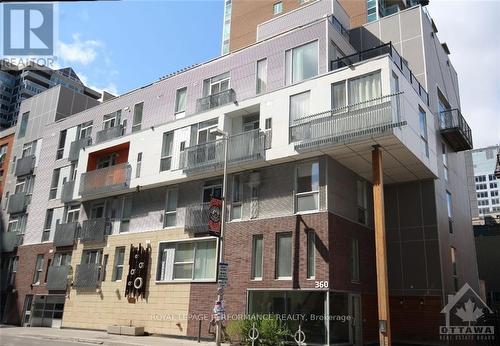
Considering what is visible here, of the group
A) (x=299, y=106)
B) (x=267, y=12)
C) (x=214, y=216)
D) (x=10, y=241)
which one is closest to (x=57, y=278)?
(x=10, y=241)

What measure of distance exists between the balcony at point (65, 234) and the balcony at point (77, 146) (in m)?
4.76

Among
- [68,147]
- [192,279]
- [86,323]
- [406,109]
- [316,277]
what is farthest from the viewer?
[68,147]

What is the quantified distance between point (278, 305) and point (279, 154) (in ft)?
21.2

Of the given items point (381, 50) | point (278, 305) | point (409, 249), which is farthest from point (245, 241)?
point (381, 50)

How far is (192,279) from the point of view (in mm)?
22109

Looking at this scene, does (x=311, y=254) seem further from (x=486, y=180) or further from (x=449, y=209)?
(x=486, y=180)

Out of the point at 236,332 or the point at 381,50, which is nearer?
the point at 236,332

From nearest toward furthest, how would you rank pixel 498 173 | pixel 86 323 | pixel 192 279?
pixel 192 279, pixel 86 323, pixel 498 173

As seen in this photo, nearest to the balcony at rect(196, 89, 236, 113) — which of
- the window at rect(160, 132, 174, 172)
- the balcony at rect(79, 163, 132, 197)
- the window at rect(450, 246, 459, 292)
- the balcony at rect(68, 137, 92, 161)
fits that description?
the window at rect(160, 132, 174, 172)

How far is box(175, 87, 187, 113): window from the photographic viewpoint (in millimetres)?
26141

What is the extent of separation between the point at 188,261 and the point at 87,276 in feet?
24.7

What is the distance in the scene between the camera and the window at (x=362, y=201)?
2177cm

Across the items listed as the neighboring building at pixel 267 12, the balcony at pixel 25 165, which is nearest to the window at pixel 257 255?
the neighboring building at pixel 267 12

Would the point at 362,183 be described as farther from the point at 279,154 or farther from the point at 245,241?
the point at 245,241
